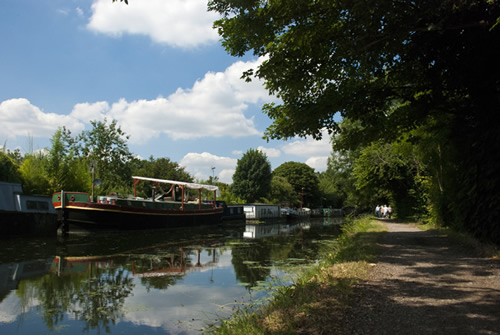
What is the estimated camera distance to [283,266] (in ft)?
35.4

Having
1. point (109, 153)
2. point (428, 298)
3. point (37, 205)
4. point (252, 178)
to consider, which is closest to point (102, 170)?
point (109, 153)

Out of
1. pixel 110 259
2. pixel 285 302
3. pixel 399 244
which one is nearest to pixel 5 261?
pixel 110 259

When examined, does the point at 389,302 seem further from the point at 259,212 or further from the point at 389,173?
the point at 259,212

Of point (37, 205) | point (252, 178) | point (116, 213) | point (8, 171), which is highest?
point (252, 178)

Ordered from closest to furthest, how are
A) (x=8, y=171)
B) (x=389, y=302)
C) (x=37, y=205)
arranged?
(x=389, y=302), (x=37, y=205), (x=8, y=171)

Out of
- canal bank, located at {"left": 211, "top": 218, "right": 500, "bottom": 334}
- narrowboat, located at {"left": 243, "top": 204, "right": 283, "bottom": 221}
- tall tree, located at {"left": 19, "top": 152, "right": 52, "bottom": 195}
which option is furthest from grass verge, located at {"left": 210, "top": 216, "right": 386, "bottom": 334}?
narrowboat, located at {"left": 243, "top": 204, "right": 283, "bottom": 221}

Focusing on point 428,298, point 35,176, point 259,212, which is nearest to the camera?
point 428,298

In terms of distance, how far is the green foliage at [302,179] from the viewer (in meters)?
79.8

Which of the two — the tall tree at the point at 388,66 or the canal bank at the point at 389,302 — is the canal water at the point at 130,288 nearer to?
the canal bank at the point at 389,302

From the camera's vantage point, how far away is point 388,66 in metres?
11.4

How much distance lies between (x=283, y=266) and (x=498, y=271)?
5535 millimetres

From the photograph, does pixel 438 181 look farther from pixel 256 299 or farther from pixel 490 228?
pixel 256 299

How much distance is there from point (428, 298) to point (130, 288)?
6.28 meters

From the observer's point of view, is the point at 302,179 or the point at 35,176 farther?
the point at 302,179
